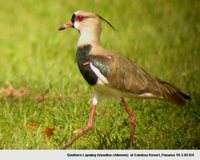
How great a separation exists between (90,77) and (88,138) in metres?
0.58

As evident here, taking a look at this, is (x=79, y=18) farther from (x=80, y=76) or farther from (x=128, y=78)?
(x=80, y=76)

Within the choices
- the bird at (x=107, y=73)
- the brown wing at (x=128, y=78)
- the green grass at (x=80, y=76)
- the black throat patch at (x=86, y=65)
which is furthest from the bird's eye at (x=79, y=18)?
the green grass at (x=80, y=76)

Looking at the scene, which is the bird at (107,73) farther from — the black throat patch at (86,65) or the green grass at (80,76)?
the green grass at (80,76)

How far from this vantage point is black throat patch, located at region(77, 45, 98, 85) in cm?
460

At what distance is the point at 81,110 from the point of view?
548cm

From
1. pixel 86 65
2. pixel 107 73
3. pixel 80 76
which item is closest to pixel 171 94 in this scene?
pixel 107 73

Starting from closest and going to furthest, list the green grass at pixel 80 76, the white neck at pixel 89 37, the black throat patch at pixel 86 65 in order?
the black throat patch at pixel 86 65
the white neck at pixel 89 37
the green grass at pixel 80 76

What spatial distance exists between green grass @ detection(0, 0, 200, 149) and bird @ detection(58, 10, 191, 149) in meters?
0.38

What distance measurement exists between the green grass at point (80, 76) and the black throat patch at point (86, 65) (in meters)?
0.48

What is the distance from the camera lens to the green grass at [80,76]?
16.6 feet

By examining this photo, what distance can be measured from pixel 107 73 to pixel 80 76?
5.55ft

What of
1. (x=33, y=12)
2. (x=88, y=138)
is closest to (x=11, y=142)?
(x=88, y=138)

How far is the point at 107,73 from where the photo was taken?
4629 millimetres

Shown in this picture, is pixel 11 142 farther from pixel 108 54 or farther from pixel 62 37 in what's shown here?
pixel 62 37
